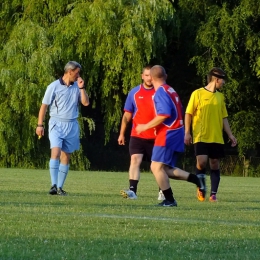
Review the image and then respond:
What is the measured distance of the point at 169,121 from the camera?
11.0 meters

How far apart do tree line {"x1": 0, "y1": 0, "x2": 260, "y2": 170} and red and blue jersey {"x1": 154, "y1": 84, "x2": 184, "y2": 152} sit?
18567 mm

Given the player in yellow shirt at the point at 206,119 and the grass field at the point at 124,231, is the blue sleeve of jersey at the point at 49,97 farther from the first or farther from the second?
the grass field at the point at 124,231

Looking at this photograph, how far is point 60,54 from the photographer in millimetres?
29641

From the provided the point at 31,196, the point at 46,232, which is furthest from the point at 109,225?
the point at 31,196

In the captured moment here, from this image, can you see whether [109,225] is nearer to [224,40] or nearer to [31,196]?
[31,196]

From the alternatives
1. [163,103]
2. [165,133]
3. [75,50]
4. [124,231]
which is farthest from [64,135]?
[75,50]

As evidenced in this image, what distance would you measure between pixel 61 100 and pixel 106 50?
650 inches

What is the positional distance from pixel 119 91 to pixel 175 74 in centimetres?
542

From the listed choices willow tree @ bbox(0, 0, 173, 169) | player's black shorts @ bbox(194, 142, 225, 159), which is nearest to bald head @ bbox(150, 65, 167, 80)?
player's black shorts @ bbox(194, 142, 225, 159)

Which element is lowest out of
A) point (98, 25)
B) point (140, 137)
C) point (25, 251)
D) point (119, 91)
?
point (25, 251)

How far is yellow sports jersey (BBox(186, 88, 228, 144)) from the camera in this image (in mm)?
12977

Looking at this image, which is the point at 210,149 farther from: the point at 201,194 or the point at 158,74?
the point at 158,74

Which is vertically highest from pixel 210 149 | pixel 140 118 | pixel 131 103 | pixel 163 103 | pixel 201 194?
pixel 131 103

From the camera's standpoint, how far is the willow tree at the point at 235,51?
32094 mm
